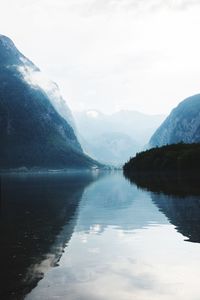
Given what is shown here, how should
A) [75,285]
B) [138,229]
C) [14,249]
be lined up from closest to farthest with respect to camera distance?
1. [75,285]
2. [14,249]
3. [138,229]

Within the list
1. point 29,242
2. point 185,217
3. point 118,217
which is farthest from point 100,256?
point 118,217

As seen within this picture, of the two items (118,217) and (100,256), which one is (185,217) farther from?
(100,256)

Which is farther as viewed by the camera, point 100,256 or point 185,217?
point 185,217

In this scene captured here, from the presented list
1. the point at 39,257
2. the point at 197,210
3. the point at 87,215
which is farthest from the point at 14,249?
the point at 197,210

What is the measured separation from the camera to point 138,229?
39.9 m

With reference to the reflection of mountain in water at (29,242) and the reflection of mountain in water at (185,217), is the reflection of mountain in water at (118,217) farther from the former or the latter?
the reflection of mountain in water at (29,242)

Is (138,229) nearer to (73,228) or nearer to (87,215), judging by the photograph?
(73,228)

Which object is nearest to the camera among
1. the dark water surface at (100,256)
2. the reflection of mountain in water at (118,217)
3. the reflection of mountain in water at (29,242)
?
the dark water surface at (100,256)

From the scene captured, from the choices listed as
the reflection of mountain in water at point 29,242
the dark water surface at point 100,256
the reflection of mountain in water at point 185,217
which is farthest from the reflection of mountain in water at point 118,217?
the reflection of mountain in water at point 29,242

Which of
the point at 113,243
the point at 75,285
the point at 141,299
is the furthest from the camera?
the point at 113,243

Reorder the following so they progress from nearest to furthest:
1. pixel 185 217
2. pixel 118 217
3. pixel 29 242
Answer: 1. pixel 29 242
2. pixel 185 217
3. pixel 118 217

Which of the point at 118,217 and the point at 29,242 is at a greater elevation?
the point at 118,217

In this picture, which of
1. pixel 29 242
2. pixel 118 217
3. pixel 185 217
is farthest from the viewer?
pixel 118 217

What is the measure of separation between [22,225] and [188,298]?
25.4 metres
